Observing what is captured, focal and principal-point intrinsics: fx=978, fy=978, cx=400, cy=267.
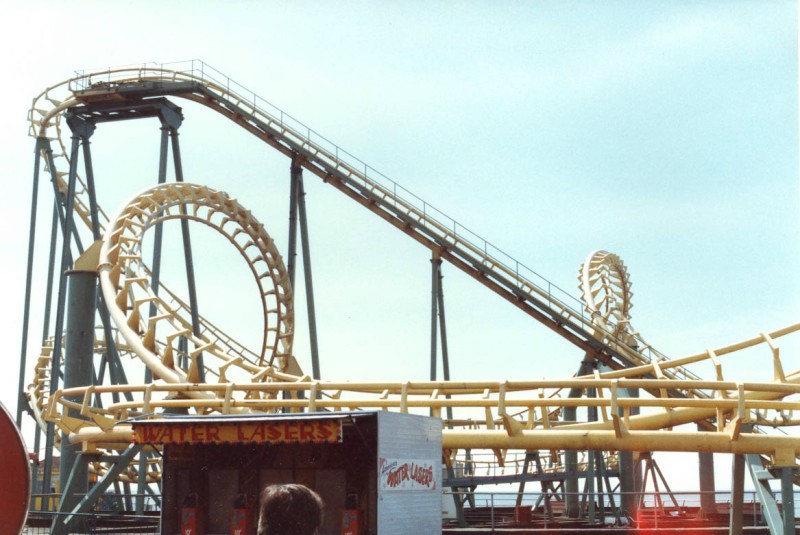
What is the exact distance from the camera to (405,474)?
12750 millimetres

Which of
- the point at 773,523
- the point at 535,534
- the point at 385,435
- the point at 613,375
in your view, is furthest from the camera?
the point at 613,375

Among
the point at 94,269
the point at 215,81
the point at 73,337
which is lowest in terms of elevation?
the point at 73,337

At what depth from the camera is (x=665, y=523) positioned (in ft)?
75.6

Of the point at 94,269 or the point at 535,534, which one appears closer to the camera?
the point at 535,534

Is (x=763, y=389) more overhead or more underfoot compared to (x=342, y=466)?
more overhead

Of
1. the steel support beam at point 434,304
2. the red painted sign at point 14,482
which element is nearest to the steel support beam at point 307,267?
the steel support beam at point 434,304

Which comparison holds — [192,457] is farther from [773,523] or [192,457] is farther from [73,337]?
[73,337]

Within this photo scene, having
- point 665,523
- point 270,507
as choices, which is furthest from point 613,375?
point 270,507

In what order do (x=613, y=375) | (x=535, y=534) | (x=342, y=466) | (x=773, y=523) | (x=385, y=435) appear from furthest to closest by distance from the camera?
(x=613, y=375), (x=535, y=534), (x=773, y=523), (x=342, y=466), (x=385, y=435)

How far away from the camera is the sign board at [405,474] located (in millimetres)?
12109

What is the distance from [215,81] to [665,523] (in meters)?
22.0

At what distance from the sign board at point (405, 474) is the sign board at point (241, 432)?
71 centimetres

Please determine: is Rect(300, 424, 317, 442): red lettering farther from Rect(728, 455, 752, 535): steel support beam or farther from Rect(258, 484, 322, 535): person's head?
Rect(728, 455, 752, 535): steel support beam

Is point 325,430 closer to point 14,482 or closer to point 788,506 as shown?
point 14,482
